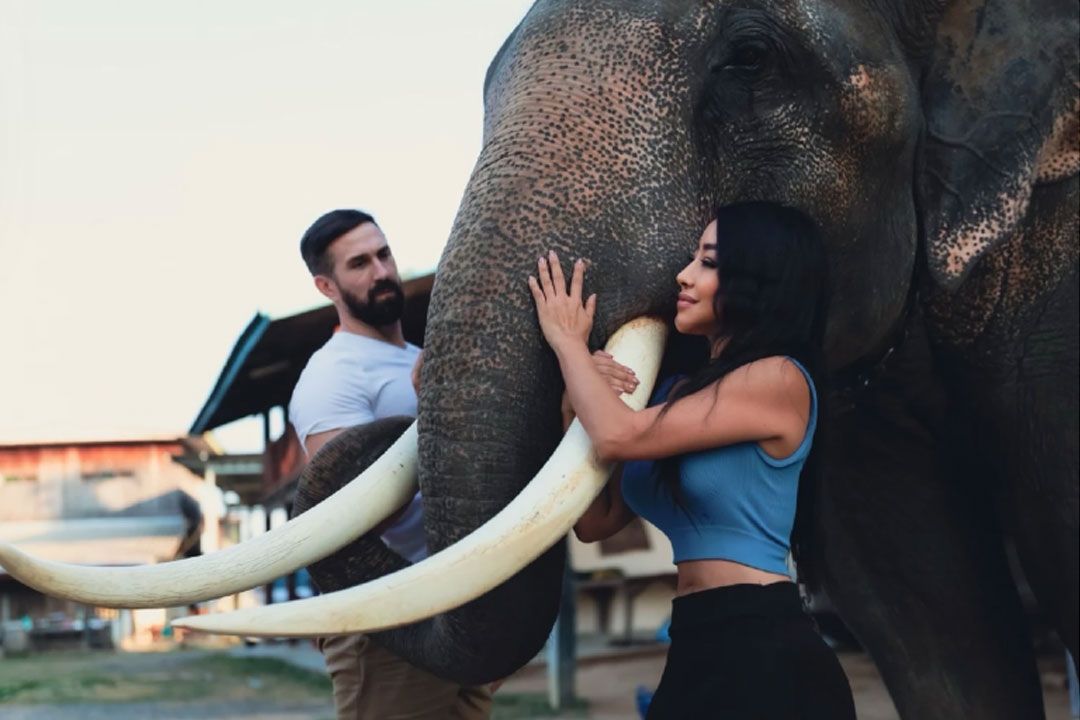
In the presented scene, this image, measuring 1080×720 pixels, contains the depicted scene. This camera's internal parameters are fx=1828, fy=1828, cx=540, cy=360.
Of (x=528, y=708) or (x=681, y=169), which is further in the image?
(x=528, y=708)

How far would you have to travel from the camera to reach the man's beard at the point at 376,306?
433cm

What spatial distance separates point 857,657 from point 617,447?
36.1 ft

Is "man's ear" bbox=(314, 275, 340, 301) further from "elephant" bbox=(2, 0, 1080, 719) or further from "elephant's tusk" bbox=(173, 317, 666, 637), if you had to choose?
"elephant's tusk" bbox=(173, 317, 666, 637)

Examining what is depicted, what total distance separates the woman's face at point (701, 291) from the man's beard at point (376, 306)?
137cm

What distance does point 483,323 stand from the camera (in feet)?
10.1

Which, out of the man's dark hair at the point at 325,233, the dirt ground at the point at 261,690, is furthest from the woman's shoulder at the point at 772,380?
the dirt ground at the point at 261,690

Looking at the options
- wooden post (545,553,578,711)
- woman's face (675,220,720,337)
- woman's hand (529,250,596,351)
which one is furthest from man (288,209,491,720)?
wooden post (545,553,578,711)

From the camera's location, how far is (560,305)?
10.1 ft

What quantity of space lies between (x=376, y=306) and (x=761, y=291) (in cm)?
151

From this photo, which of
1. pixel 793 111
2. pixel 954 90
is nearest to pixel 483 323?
pixel 793 111

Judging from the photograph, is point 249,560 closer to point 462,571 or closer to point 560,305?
point 462,571

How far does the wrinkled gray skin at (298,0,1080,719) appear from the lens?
3.12 metres

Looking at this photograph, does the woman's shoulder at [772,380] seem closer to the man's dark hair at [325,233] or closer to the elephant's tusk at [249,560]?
the elephant's tusk at [249,560]

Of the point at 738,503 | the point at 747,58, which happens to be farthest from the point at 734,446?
the point at 747,58
